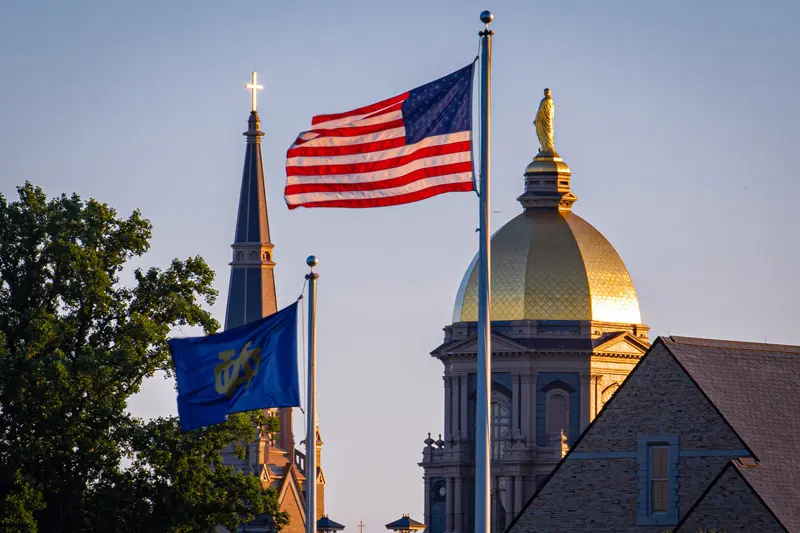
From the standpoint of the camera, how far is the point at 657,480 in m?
52.2

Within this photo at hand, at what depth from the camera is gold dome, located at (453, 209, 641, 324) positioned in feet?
385

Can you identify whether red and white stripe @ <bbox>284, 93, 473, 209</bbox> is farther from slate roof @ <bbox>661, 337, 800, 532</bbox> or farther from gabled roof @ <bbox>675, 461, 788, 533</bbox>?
slate roof @ <bbox>661, 337, 800, 532</bbox>

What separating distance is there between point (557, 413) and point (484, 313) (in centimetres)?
7955


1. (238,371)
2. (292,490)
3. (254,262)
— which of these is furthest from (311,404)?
(254,262)

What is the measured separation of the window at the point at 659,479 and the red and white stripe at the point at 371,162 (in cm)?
1475

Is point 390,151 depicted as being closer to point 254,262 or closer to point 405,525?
point 405,525

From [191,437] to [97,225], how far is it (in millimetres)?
5652

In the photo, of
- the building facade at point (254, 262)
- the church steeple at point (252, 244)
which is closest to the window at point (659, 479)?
the building facade at point (254, 262)

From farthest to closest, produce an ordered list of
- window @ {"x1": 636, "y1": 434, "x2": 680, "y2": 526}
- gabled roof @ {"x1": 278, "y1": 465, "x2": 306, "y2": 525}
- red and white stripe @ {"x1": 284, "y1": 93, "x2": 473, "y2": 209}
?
gabled roof @ {"x1": 278, "y1": 465, "x2": 306, "y2": 525}, window @ {"x1": 636, "y1": 434, "x2": 680, "y2": 526}, red and white stripe @ {"x1": 284, "y1": 93, "x2": 473, "y2": 209}

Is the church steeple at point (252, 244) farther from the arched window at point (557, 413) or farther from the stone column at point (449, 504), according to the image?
the arched window at point (557, 413)

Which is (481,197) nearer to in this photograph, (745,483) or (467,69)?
(467,69)

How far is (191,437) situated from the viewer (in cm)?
5825

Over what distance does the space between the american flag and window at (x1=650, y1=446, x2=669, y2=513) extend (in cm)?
1480

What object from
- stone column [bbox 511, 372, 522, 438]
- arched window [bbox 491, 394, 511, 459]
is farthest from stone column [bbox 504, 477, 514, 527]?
stone column [bbox 511, 372, 522, 438]
